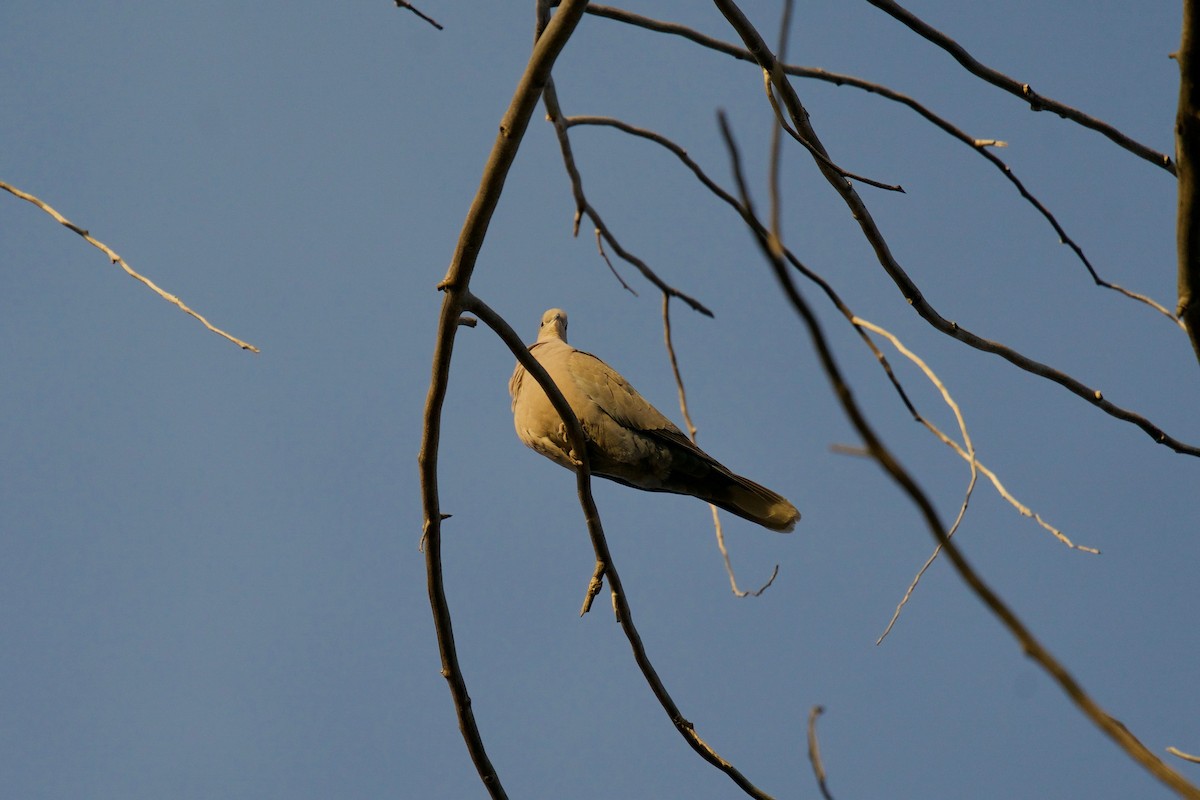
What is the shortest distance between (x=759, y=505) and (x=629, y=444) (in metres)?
0.60

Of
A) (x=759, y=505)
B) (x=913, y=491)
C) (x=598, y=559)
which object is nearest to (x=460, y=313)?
(x=598, y=559)

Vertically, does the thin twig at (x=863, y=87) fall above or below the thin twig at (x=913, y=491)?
above

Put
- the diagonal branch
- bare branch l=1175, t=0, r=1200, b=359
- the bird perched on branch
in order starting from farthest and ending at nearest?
the bird perched on branch → the diagonal branch → bare branch l=1175, t=0, r=1200, b=359

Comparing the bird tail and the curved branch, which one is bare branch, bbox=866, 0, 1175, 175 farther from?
the bird tail

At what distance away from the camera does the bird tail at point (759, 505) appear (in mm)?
4461

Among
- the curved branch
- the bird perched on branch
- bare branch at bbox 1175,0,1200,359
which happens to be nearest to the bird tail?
the bird perched on branch

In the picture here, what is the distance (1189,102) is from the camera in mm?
1601

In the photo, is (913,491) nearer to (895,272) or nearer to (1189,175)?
(1189,175)

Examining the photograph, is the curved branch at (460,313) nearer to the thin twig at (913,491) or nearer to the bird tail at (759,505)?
the thin twig at (913,491)

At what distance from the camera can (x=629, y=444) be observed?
14.6 ft

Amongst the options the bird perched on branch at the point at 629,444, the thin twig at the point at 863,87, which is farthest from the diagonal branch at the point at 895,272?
the bird perched on branch at the point at 629,444

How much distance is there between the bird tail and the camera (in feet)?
14.6

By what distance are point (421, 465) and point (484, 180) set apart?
2.58ft

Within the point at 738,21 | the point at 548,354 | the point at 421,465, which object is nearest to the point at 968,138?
the point at 738,21
